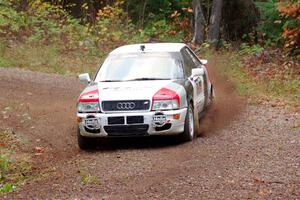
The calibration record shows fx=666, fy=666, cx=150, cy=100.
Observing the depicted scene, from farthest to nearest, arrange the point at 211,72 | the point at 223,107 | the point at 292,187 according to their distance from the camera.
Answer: the point at 211,72 < the point at 223,107 < the point at 292,187

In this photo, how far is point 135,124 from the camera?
35.0 ft

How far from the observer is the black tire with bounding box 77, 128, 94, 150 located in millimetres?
11109

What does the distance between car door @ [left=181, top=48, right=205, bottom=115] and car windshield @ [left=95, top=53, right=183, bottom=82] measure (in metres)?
0.31

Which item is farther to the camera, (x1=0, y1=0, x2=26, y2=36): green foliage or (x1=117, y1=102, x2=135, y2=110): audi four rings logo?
(x1=0, y1=0, x2=26, y2=36): green foliage

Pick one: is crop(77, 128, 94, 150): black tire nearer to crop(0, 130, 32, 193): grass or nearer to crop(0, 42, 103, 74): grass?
crop(0, 130, 32, 193): grass

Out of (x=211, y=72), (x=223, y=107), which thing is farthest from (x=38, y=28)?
(x=223, y=107)

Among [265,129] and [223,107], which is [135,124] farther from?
[223,107]

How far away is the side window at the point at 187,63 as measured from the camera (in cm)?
1231

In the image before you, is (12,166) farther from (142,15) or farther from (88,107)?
(142,15)

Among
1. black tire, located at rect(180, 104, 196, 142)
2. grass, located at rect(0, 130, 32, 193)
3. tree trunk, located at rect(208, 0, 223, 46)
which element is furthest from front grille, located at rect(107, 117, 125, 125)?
tree trunk, located at rect(208, 0, 223, 46)

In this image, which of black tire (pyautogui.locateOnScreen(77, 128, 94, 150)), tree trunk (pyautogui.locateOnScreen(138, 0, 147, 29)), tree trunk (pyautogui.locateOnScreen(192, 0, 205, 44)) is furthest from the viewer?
tree trunk (pyautogui.locateOnScreen(138, 0, 147, 29))

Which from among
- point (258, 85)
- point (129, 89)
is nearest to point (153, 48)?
point (129, 89)

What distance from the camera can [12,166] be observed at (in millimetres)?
9914

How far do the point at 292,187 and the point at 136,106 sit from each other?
3.58 meters
